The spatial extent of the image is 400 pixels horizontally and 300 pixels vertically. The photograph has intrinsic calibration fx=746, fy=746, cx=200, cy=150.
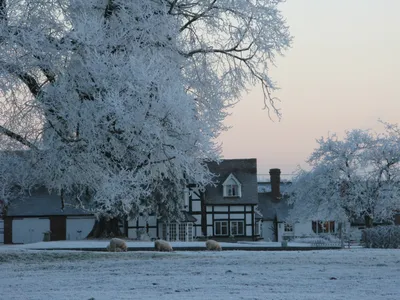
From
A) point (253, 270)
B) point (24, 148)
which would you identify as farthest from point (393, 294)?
point (24, 148)

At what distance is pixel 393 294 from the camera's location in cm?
1127

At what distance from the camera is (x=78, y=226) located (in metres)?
54.0

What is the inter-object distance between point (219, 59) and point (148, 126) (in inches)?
277

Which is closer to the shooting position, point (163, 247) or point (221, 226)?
point (163, 247)

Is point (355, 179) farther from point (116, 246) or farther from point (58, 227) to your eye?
point (116, 246)

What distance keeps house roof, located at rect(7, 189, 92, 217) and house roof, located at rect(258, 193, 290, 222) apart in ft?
62.1

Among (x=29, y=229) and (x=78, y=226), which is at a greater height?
(x=78, y=226)

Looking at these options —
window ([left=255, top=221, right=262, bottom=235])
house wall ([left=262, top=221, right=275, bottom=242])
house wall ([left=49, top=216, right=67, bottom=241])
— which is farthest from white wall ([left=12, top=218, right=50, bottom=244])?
house wall ([left=262, top=221, right=275, bottom=242])

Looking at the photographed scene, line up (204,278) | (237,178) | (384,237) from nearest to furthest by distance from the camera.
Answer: (204,278) < (384,237) < (237,178)

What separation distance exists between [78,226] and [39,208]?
3.15 m

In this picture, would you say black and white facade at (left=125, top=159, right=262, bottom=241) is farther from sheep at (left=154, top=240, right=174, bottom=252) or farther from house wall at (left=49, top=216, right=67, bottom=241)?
sheep at (left=154, top=240, right=174, bottom=252)

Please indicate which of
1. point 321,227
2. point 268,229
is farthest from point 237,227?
point 321,227

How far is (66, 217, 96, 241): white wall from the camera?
53.8 m

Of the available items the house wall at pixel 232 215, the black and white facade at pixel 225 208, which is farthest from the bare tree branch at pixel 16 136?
the house wall at pixel 232 215
